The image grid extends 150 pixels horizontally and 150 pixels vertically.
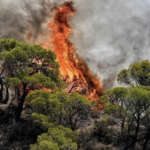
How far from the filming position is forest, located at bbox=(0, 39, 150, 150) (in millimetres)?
19266

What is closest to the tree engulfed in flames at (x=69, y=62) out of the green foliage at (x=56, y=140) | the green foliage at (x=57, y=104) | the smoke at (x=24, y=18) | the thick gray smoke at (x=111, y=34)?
the thick gray smoke at (x=111, y=34)

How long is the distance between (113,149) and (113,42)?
22019 mm

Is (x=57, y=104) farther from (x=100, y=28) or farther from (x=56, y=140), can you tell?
(x=100, y=28)

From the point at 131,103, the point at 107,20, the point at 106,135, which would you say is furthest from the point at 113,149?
the point at 107,20

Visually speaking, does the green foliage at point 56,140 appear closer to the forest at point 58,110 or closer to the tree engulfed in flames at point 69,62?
the forest at point 58,110

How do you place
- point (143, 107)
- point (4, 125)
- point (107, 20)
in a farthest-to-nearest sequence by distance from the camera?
point (107, 20), point (4, 125), point (143, 107)

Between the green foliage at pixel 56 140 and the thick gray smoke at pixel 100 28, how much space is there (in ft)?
65.5

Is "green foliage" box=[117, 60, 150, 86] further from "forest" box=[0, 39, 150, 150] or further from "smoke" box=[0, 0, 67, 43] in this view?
"smoke" box=[0, 0, 67, 43]

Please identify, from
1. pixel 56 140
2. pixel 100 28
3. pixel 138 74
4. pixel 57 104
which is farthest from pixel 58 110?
pixel 100 28

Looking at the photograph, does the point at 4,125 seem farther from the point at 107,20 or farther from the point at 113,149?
the point at 107,20

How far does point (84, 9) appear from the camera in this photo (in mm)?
42375

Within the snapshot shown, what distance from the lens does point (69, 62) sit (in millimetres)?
38969

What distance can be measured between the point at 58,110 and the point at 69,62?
63.0 feet

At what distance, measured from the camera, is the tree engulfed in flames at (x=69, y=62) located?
3750cm
